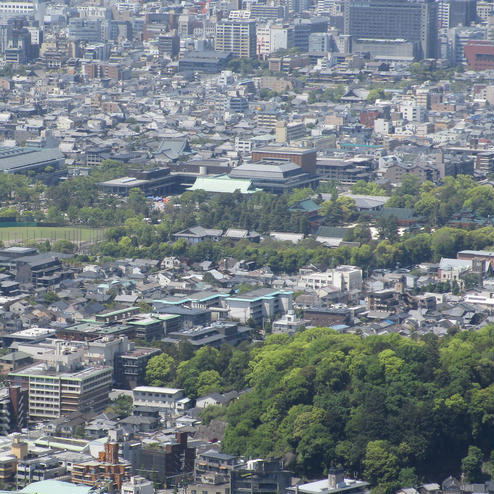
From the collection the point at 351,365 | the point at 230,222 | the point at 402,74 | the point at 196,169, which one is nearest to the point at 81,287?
the point at 230,222

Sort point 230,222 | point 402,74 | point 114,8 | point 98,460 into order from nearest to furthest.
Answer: point 98,460 → point 230,222 → point 402,74 → point 114,8

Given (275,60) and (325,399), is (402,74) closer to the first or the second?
(275,60)

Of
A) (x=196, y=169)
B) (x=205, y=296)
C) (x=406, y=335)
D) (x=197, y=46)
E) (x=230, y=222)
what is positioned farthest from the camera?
(x=197, y=46)

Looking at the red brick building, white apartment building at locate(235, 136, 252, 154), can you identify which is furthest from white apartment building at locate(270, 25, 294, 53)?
white apartment building at locate(235, 136, 252, 154)

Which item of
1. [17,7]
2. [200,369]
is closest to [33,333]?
[200,369]

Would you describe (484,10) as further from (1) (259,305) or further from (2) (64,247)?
(1) (259,305)

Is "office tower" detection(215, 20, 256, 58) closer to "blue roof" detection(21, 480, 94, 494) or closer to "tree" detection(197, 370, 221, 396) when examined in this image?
"tree" detection(197, 370, 221, 396)

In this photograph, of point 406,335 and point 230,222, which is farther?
point 230,222
